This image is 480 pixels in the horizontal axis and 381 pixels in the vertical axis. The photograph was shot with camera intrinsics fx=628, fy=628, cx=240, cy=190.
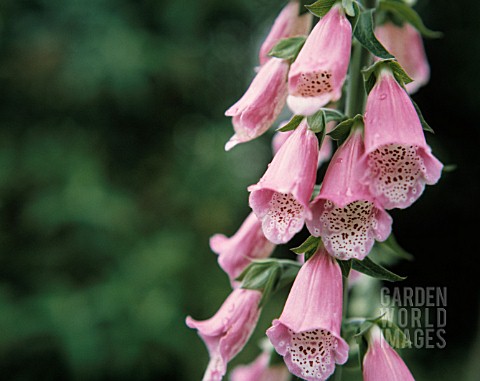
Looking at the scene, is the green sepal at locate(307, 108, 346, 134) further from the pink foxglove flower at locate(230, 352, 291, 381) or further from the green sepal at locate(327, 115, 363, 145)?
the pink foxglove flower at locate(230, 352, 291, 381)

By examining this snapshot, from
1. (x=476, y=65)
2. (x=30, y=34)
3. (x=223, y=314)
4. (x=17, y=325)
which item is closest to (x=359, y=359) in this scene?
(x=223, y=314)

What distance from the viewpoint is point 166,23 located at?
2998 mm

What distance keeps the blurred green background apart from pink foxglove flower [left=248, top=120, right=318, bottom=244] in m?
1.78

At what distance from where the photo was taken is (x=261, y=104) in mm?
977

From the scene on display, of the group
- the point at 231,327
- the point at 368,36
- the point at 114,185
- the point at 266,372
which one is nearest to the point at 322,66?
the point at 368,36

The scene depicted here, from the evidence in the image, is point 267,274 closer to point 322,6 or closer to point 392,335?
point 392,335

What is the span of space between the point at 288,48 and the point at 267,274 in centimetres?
37

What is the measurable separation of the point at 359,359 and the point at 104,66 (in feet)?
6.73

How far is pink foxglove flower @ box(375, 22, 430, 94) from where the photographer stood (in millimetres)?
1082

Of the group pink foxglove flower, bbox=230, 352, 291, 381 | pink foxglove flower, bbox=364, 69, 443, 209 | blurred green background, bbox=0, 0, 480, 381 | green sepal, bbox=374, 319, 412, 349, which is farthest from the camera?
blurred green background, bbox=0, 0, 480, 381

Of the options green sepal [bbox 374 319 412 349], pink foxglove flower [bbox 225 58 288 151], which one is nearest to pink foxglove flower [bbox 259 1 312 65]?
pink foxglove flower [bbox 225 58 288 151]

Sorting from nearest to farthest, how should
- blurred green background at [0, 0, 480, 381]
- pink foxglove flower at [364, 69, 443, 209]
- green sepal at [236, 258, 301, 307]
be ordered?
pink foxglove flower at [364, 69, 443, 209] → green sepal at [236, 258, 301, 307] → blurred green background at [0, 0, 480, 381]

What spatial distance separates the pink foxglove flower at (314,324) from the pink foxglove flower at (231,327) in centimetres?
16

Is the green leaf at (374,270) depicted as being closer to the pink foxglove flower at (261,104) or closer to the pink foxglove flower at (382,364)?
the pink foxglove flower at (382,364)
